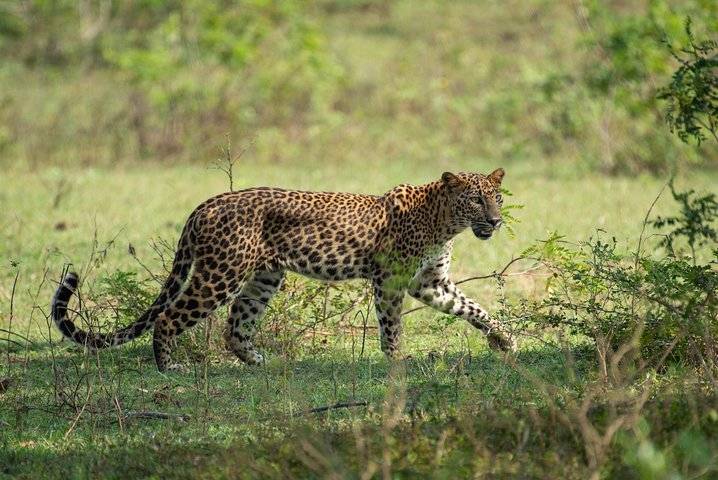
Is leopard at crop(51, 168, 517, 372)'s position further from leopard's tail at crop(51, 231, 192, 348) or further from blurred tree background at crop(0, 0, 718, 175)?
blurred tree background at crop(0, 0, 718, 175)

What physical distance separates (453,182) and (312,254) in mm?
1215

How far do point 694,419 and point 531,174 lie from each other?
1253cm

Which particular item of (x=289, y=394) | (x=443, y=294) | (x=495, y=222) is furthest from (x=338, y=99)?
(x=289, y=394)

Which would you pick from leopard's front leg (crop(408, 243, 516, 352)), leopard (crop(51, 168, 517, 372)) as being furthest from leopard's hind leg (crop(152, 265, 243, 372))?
leopard's front leg (crop(408, 243, 516, 352))

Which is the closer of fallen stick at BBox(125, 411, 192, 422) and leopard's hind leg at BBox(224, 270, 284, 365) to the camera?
fallen stick at BBox(125, 411, 192, 422)

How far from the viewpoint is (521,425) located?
220 inches

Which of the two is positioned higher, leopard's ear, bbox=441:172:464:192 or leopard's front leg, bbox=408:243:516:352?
leopard's ear, bbox=441:172:464:192

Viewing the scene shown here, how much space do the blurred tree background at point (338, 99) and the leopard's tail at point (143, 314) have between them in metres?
9.88

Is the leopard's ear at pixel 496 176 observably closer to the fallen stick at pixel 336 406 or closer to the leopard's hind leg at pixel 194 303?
the leopard's hind leg at pixel 194 303

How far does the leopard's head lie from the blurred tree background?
822 centimetres

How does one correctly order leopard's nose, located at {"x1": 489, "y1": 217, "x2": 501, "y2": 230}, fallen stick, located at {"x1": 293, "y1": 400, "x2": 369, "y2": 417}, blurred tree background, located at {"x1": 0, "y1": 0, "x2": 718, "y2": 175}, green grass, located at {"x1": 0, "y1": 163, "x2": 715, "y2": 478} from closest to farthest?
green grass, located at {"x1": 0, "y1": 163, "x2": 715, "y2": 478}, fallen stick, located at {"x1": 293, "y1": 400, "x2": 369, "y2": 417}, leopard's nose, located at {"x1": 489, "y1": 217, "x2": 501, "y2": 230}, blurred tree background, located at {"x1": 0, "y1": 0, "x2": 718, "y2": 175}

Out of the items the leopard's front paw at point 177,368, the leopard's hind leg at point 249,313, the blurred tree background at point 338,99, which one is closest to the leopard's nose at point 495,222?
the leopard's hind leg at point 249,313

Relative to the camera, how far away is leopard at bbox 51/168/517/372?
840 cm

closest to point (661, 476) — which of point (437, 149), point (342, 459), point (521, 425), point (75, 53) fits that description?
point (521, 425)
